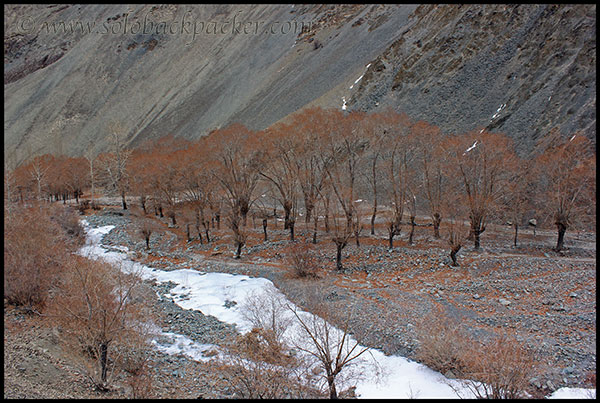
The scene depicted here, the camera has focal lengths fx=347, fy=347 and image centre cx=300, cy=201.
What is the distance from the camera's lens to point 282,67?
7712 centimetres

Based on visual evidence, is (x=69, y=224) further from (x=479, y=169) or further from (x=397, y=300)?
(x=479, y=169)

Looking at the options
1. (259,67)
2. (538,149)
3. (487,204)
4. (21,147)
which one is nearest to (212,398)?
(487,204)

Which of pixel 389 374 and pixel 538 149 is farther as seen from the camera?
pixel 538 149

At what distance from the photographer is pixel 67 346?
1298 cm

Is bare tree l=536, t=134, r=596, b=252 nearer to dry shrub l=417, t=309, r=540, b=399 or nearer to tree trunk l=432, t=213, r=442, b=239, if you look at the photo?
tree trunk l=432, t=213, r=442, b=239

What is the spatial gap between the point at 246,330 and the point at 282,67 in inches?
2787

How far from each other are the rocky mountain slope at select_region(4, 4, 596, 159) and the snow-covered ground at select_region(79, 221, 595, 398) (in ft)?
96.8

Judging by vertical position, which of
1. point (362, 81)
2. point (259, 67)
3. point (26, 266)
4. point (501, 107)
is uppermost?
point (259, 67)

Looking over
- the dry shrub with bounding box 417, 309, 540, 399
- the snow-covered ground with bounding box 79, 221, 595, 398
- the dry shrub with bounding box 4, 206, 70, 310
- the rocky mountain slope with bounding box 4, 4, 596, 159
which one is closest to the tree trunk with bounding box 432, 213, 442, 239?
the rocky mountain slope with bounding box 4, 4, 596, 159

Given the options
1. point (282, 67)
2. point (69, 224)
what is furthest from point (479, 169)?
point (282, 67)

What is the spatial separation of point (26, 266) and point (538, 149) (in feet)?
129

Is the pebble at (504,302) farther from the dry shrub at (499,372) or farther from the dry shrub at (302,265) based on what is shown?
the dry shrub at (302,265)

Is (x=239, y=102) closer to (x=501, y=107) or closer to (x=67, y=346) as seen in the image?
(x=501, y=107)

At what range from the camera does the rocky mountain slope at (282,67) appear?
38.3m
